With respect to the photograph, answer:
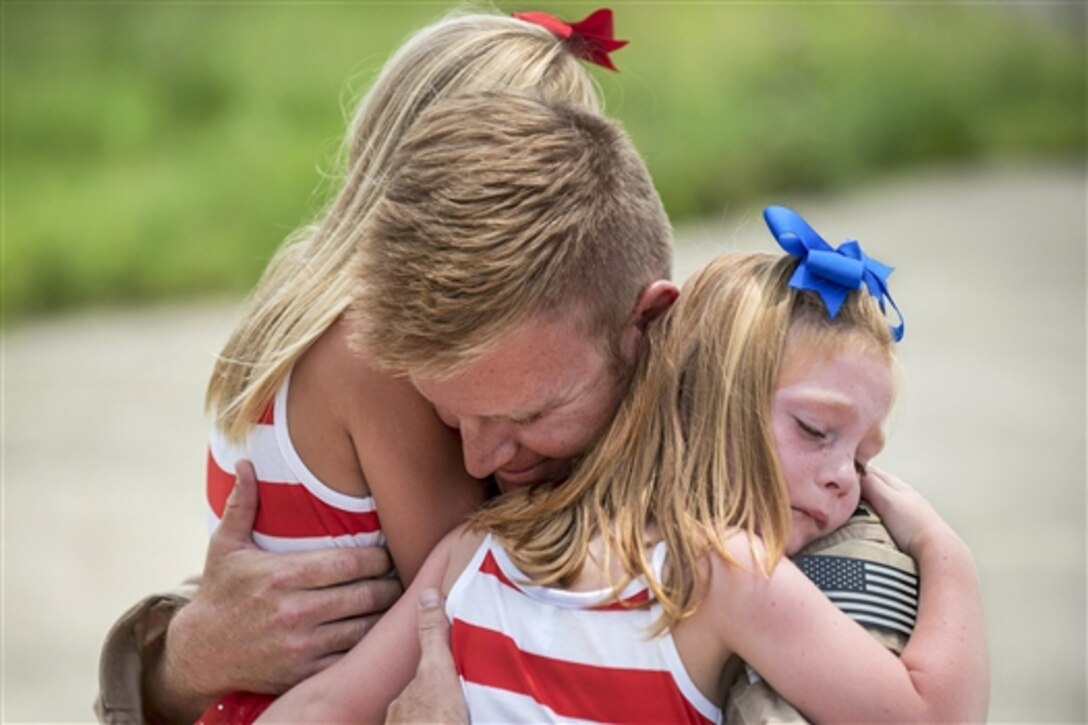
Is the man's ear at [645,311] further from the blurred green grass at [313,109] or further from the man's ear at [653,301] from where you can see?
the blurred green grass at [313,109]

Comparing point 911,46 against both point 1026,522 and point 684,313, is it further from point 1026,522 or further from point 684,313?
point 684,313

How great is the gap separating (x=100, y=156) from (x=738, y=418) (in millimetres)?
7406

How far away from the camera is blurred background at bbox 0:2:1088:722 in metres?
5.59

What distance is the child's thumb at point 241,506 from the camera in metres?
2.61

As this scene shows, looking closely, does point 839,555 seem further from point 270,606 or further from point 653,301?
point 270,606

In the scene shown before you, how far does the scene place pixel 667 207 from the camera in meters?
8.40

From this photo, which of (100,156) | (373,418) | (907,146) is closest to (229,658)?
(373,418)

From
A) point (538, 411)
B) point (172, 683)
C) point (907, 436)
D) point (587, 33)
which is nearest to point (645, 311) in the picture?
point (538, 411)

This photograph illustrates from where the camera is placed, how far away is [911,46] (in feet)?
33.3

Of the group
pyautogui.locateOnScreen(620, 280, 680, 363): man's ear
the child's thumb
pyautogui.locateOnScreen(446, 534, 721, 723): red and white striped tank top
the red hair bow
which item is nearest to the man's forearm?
the child's thumb

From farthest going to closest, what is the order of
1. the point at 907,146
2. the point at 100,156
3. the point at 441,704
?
the point at 907,146
the point at 100,156
the point at 441,704

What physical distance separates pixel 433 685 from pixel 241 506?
54cm

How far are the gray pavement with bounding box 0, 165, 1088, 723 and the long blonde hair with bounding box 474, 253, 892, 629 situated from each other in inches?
84.1

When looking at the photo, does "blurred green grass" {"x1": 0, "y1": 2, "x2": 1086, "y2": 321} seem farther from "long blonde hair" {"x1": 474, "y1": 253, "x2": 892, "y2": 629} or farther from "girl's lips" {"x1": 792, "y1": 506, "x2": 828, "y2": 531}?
"girl's lips" {"x1": 792, "y1": 506, "x2": 828, "y2": 531}
